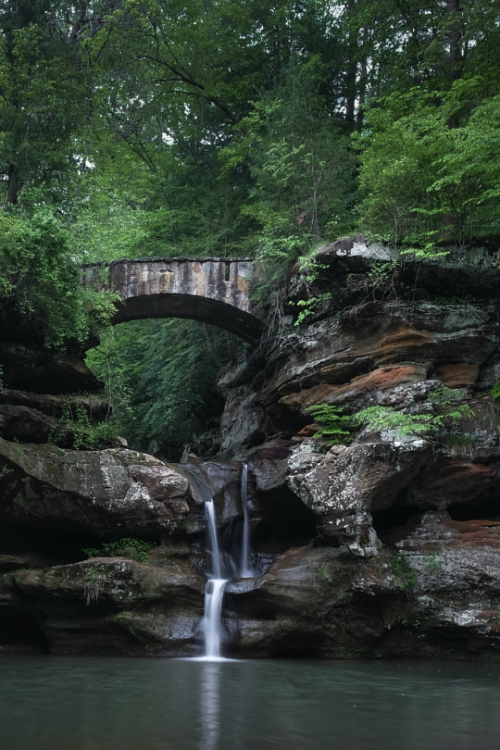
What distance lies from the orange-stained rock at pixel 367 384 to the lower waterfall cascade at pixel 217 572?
2.48 meters

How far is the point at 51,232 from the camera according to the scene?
1247 centimetres

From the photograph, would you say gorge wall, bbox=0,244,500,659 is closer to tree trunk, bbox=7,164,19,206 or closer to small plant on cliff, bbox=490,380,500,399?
small plant on cliff, bbox=490,380,500,399

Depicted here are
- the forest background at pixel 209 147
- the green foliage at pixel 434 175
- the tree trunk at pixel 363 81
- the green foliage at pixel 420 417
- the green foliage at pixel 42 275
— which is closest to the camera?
the green foliage at pixel 42 275

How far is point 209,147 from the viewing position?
2491 cm

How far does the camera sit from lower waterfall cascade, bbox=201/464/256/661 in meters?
11.9

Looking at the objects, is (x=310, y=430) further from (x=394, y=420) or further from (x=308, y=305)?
(x=308, y=305)

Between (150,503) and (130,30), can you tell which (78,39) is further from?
(150,503)

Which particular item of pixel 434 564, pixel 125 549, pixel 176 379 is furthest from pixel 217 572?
pixel 176 379

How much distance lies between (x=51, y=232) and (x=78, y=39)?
9.45 m

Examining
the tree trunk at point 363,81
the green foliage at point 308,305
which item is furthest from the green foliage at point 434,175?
the tree trunk at point 363,81

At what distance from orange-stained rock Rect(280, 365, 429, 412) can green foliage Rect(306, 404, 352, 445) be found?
47cm

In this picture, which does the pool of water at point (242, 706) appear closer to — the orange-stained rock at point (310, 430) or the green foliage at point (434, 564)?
the green foliage at point (434, 564)

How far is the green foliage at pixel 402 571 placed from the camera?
12107 mm

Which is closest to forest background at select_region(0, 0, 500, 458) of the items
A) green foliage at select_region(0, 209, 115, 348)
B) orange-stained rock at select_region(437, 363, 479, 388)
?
green foliage at select_region(0, 209, 115, 348)
